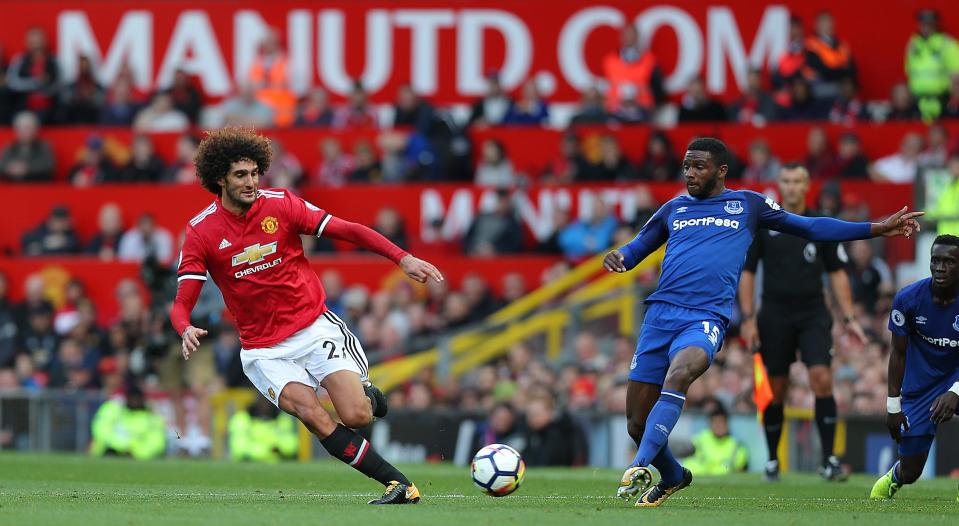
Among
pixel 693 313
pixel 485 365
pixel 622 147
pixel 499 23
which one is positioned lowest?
pixel 485 365

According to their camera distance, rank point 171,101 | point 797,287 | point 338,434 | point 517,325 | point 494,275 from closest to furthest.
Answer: point 338,434
point 797,287
point 517,325
point 494,275
point 171,101

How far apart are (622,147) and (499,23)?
369 cm

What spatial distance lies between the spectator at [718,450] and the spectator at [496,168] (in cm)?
621

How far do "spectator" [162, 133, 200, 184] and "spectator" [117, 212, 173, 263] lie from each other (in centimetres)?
81

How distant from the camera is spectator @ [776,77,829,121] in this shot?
2175cm

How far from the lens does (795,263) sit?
43.4ft

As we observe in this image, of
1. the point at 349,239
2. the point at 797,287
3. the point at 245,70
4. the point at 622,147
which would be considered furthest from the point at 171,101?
the point at 349,239

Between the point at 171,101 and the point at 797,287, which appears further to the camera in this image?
the point at 171,101

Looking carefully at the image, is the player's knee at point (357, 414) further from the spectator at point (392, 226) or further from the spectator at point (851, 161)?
the spectator at point (851, 161)

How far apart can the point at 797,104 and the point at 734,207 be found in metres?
11.8

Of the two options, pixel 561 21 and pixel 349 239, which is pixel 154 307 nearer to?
pixel 561 21

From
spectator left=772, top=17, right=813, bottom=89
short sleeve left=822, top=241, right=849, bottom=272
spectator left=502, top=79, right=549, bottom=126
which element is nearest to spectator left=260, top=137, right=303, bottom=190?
spectator left=502, top=79, right=549, bottom=126

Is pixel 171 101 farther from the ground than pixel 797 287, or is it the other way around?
pixel 171 101

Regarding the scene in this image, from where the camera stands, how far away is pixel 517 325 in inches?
755
